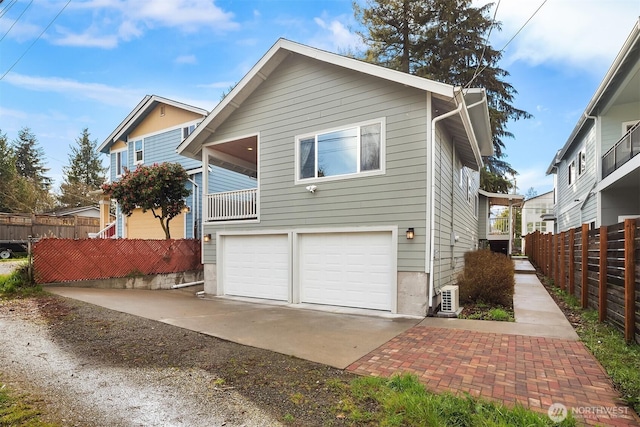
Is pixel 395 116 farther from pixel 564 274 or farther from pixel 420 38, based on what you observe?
pixel 420 38

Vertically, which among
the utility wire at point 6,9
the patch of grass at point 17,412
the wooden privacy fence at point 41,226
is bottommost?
the patch of grass at point 17,412

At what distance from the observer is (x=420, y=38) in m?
18.6

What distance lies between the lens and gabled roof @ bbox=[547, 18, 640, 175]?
8508 millimetres

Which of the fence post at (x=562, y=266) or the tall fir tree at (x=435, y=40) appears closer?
the fence post at (x=562, y=266)

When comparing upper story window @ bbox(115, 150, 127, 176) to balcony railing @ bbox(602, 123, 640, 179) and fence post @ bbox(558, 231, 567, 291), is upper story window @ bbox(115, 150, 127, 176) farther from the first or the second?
balcony railing @ bbox(602, 123, 640, 179)

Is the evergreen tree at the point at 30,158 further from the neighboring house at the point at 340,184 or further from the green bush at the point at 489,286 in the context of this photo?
the green bush at the point at 489,286

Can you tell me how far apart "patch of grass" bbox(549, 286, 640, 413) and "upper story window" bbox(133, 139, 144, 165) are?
61.1ft

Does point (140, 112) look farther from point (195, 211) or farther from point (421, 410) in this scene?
point (421, 410)

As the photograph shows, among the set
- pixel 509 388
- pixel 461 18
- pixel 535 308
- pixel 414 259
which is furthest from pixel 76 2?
pixel 461 18

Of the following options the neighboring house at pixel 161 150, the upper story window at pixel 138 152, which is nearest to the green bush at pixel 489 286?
the neighboring house at pixel 161 150

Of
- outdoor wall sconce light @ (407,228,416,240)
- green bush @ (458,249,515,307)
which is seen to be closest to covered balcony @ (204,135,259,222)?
outdoor wall sconce light @ (407,228,416,240)

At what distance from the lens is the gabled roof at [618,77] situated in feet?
27.9

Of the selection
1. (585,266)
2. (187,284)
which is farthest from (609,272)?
(187,284)

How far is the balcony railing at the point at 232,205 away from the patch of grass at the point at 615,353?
25.3 ft
